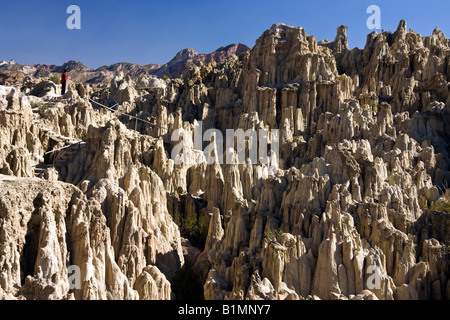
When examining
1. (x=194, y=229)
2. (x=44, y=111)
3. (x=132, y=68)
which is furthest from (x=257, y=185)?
(x=132, y=68)

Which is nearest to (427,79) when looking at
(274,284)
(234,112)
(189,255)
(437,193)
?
(234,112)

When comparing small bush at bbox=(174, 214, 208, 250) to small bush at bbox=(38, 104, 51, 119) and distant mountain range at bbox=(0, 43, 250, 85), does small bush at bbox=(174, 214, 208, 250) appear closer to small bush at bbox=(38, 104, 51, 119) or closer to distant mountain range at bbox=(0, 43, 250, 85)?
small bush at bbox=(38, 104, 51, 119)

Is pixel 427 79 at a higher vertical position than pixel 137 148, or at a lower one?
higher

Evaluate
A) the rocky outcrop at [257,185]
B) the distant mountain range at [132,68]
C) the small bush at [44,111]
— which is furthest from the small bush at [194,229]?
the distant mountain range at [132,68]

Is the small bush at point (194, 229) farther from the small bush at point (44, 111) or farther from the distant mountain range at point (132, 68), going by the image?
the distant mountain range at point (132, 68)

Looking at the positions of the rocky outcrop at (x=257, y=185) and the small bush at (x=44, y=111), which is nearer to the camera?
the rocky outcrop at (x=257, y=185)

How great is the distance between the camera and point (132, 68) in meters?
158

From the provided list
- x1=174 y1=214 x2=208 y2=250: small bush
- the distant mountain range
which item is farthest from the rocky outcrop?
the distant mountain range

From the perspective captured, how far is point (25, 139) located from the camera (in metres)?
36.7

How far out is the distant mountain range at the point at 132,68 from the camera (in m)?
136

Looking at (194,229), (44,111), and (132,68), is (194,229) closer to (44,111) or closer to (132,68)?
(44,111)

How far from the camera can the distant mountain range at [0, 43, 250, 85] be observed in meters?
136

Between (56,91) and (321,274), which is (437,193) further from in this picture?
(56,91)
